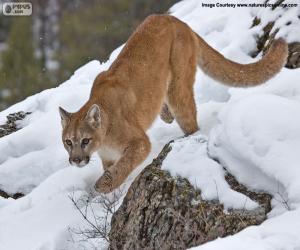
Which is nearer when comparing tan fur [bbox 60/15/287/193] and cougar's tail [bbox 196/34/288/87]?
tan fur [bbox 60/15/287/193]

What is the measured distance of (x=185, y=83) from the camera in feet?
24.5

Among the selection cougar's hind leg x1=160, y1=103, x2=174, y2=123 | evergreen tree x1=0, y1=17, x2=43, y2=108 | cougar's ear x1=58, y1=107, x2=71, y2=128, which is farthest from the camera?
evergreen tree x1=0, y1=17, x2=43, y2=108

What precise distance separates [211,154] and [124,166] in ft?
3.95

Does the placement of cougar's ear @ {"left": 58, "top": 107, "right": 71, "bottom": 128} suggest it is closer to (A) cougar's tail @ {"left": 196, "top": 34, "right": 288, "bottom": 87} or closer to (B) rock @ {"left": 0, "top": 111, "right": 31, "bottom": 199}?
(A) cougar's tail @ {"left": 196, "top": 34, "right": 288, "bottom": 87}

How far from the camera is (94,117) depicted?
6.75m

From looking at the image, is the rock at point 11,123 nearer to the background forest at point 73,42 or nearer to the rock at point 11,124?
the rock at point 11,124

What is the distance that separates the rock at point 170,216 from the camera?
17.1 feet

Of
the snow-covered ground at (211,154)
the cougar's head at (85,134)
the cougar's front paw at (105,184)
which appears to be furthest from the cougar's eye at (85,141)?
the snow-covered ground at (211,154)

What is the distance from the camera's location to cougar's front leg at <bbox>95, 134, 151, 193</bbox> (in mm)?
6648

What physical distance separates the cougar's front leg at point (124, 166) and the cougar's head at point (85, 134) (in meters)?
0.28

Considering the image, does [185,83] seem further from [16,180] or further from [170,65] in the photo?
[16,180]

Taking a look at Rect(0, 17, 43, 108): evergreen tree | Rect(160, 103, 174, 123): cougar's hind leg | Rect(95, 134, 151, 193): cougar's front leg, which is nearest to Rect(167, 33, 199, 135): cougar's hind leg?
Rect(95, 134, 151, 193): cougar's front leg

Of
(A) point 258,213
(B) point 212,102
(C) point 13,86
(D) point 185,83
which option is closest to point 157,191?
(A) point 258,213

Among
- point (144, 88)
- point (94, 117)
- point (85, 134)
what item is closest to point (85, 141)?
point (85, 134)
